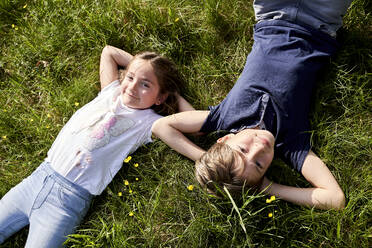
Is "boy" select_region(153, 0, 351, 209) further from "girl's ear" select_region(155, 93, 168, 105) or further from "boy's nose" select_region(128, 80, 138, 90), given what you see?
"boy's nose" select_region(128, 80, 138, 90)

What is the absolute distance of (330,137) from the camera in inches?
107

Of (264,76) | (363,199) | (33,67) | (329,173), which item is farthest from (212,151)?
(33,67)

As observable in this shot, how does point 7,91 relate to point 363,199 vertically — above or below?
above

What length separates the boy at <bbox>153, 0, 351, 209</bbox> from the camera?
233 centimetres

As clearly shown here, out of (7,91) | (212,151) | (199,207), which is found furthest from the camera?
(7,91)

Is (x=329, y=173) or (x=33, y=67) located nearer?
(x=329, y=173)

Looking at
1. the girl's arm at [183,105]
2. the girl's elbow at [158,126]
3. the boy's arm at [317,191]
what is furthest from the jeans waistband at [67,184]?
the boy's arm at [317,191]

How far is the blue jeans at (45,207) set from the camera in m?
2.56

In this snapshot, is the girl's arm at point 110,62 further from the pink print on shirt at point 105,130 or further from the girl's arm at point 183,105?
the girl's arm at point 183,105

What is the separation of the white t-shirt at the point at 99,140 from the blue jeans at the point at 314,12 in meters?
1.33

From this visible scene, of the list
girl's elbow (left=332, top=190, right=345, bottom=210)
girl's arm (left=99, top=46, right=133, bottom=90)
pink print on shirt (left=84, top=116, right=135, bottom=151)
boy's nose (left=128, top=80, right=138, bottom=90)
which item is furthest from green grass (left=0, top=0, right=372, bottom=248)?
boy's nose (left=128, top=80, right=138, bottom=90)

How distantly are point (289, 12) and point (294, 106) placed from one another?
0.76m

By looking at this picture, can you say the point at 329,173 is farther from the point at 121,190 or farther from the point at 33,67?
the point at 33,67

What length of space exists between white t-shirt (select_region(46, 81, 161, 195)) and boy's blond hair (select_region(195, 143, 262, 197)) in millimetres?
680
